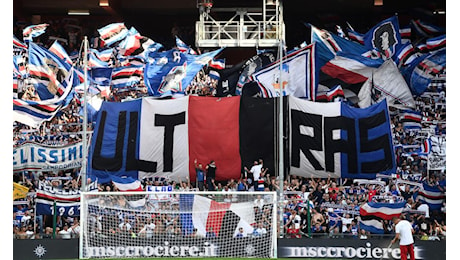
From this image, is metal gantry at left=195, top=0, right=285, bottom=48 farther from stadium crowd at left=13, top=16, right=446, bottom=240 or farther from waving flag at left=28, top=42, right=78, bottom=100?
waving flag at left=28, top=42, right=78, bottom=100

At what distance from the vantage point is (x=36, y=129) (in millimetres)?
32594

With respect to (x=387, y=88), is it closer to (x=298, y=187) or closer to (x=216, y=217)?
(x=298, y=187)

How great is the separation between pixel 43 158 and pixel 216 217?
35.3 ft

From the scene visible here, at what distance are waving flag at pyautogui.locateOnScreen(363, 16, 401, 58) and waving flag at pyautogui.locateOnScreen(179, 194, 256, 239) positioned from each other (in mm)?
18018

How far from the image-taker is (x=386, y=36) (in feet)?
126

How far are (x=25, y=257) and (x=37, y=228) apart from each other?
486 centimetres

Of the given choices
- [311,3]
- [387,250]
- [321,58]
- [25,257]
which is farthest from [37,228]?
[311,3]

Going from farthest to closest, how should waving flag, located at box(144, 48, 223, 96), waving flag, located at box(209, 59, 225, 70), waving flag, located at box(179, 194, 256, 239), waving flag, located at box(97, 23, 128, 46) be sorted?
waving flag, located at box(97, 23, 128, 46), waving flag, located at box(209, 59, 225, 70), waving flag, located at box(144, 48, 223, 96), waving flag, located at box(179, 194, 256, 239)

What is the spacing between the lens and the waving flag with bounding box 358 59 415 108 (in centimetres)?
3545

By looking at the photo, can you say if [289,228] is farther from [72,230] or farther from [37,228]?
[37,228]

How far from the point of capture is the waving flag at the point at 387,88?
116 feet

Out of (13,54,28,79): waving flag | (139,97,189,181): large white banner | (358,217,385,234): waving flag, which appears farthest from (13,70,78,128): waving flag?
(358,217,385,234): waving flag

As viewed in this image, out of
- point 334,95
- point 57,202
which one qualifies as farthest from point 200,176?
point 334,95

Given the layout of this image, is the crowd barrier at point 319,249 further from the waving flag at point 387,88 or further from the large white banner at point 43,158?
the waving flag at point 387,88
